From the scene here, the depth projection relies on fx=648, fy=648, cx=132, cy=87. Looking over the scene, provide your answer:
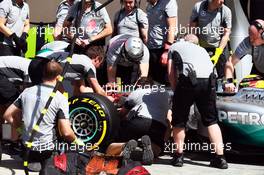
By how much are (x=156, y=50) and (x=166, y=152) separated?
166 cm

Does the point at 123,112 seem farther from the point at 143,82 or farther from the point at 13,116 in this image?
the point at 13,116

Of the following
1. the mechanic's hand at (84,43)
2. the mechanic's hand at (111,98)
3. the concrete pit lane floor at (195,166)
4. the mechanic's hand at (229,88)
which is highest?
the mechanic's hand at (84,43)

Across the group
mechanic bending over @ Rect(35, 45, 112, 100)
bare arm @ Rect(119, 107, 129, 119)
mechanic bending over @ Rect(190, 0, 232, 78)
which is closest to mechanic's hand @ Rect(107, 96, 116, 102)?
mechanic bending over @ Rect(35, 45, 112, 100)

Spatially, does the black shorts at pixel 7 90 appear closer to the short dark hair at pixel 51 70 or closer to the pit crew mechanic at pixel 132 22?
the short dark hair at pixel 51 70

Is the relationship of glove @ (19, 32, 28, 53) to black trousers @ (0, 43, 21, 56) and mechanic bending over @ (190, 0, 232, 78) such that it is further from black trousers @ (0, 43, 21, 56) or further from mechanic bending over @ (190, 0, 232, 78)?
mechanic bending over @ (190, 0, 232, 78)

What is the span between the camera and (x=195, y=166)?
674 centimetres

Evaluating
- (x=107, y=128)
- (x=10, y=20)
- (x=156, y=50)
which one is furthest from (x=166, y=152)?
(x=10, y=20)

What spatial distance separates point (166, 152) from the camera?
7422 millimetres

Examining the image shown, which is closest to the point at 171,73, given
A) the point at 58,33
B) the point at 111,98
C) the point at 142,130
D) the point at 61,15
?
the point at 142,130

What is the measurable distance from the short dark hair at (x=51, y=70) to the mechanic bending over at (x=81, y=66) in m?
0.54

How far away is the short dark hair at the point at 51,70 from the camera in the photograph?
5.96 meters

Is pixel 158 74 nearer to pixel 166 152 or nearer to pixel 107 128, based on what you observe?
pixel 166 152

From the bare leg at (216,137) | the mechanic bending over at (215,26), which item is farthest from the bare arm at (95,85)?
the mechanic bending over at (215,26)

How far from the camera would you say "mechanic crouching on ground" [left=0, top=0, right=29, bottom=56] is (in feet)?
26.3
